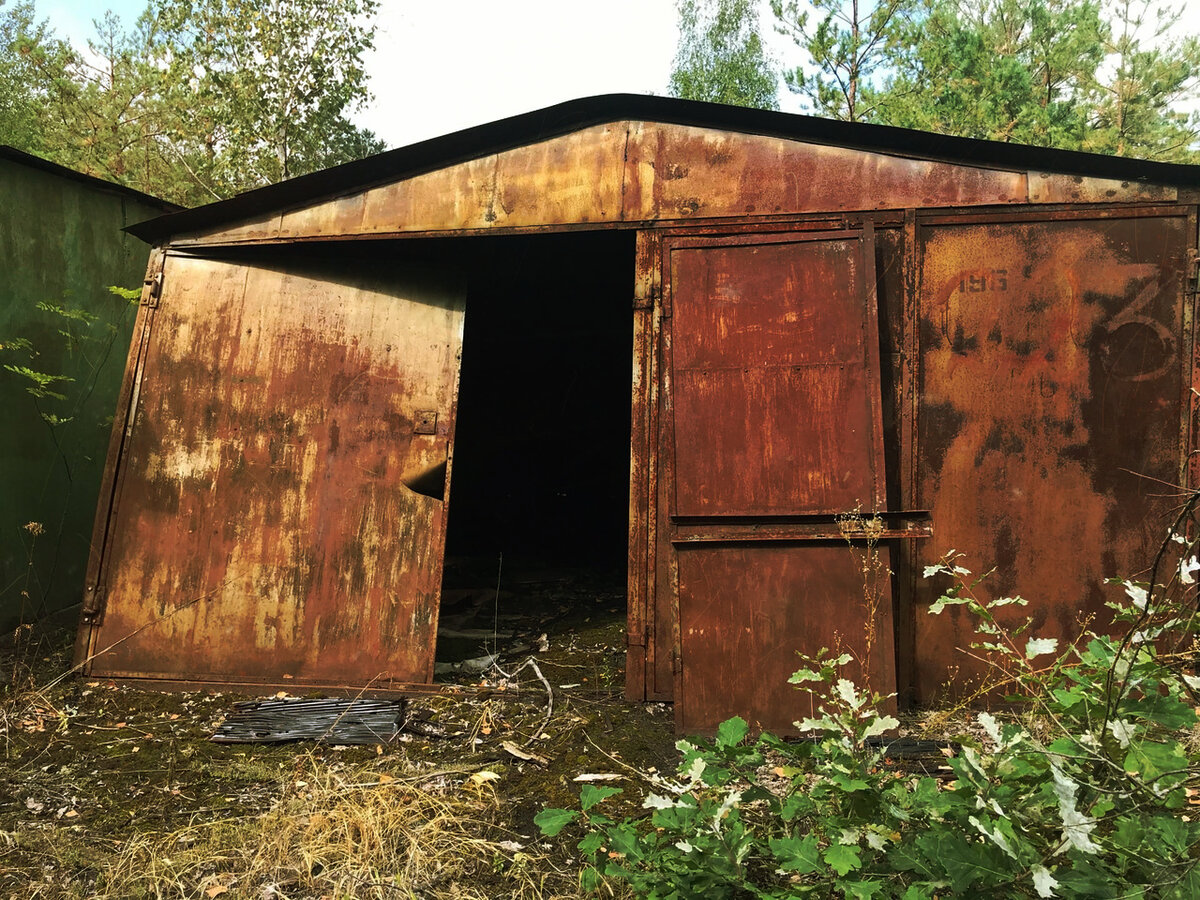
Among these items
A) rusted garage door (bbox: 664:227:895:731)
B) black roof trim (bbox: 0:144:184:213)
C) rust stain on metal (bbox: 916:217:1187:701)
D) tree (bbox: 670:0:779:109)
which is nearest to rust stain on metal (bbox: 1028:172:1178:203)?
rust stain on metal (bbox: 916:217:1187:701)

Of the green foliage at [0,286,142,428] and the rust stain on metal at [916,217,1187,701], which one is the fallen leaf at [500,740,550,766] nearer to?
the rust stain on metal at [916,217,1187,701]

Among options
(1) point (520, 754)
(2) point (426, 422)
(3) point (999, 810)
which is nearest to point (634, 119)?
(2) point (426, 422)

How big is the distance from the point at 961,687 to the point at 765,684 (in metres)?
1.08

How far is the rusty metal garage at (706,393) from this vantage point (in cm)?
408

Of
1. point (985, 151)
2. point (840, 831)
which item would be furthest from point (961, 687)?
point (985, 151)

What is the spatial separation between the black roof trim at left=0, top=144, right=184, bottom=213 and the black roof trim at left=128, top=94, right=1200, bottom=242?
184 centimetres

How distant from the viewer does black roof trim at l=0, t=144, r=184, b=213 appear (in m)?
5.98

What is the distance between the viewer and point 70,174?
653 centimetres

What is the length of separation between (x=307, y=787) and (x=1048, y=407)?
13.2ft

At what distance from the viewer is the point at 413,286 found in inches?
198

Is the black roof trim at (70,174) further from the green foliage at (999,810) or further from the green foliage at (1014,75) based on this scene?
the green foliage at (1014,75)

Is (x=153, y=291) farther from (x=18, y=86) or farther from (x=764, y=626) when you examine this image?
(x=18, y=86)

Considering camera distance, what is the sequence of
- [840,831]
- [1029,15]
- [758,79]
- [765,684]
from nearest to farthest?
[840,831], [765,684], [1029,15], [758,79]

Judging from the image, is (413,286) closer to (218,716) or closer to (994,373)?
(218,716)
